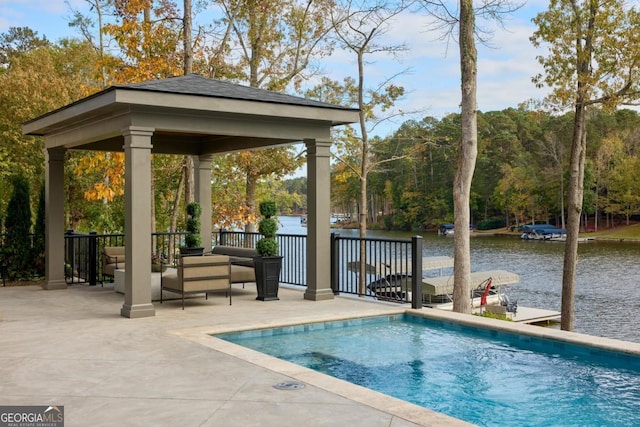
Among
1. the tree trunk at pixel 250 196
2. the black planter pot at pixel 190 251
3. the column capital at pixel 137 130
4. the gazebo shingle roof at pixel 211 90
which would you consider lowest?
the black planter pot at pixel 190 251

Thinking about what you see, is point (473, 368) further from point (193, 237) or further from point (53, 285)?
point (53, 285)

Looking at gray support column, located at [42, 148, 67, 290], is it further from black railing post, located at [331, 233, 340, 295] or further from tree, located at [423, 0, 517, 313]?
tree, located at [423, 0, 517, 313]

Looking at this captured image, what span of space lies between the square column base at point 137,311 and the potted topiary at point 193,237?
8.90ft

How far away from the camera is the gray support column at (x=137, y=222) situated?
24.8 ft

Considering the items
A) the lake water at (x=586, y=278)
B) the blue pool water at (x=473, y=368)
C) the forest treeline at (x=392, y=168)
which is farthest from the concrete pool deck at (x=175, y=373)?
the lake water at (x=586, y=278)

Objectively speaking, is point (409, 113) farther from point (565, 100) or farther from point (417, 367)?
point (417, 367)

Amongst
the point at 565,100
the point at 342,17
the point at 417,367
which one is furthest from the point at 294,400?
the point at 342,17

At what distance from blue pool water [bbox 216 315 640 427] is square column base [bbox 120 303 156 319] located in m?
1.44

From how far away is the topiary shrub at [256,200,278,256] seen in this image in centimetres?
920

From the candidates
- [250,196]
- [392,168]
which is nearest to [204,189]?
[250,196]

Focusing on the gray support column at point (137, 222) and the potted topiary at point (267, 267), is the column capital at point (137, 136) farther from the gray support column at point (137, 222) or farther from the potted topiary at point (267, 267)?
the potted topiary at point (267, 267)

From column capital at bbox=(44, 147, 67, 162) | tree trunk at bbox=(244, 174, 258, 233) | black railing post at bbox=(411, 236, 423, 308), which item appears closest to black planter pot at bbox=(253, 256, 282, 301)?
black railing post at bbox=(411, 236, 423, 308)

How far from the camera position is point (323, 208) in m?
9.19

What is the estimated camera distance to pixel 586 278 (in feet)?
99.6
